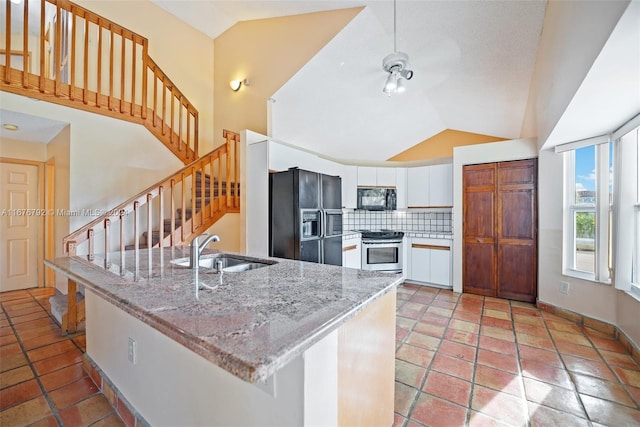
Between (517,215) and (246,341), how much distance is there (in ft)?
13.5

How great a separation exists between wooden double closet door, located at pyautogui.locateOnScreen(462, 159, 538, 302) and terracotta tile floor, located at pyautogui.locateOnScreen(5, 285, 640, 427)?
667 millimetres

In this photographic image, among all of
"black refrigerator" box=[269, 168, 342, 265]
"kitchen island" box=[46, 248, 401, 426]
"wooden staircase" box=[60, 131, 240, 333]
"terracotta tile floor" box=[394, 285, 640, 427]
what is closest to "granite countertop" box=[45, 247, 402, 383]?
"kitchen island" box=[46, 248, 401, 426]

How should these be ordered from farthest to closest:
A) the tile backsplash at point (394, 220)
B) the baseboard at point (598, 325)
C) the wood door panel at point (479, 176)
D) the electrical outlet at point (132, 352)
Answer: the tile backsplash at point (394, 220) < the wood door panel at point (479, 176) < the baseboard at point (598, 325) < the electrical outlet at point (132, 352)

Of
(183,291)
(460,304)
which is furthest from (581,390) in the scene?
(183,291)

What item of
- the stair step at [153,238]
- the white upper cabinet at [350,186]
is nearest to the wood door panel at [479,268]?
the white upper cabinet at [350,186]

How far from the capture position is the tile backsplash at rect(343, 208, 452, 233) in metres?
5.14

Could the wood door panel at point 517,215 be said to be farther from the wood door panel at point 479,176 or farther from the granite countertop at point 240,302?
the granite countertop at point 240,302

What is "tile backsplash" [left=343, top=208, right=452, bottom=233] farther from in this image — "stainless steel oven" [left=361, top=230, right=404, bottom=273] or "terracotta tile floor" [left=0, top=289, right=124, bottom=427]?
"terracotta tile floor" [left=0, top=289, right=124, bottom=427]

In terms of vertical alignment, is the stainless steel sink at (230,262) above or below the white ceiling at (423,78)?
below

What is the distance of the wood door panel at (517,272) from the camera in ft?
12.0

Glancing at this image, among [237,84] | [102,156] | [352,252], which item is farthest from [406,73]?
[102,156]

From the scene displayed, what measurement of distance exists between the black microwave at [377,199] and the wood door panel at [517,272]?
1.80 m

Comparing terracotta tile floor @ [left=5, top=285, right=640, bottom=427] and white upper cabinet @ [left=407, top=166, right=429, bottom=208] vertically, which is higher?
white upper cabinet @ [left=407, top=166, right=429, bottom=208]

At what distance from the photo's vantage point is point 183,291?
45.5 inches
